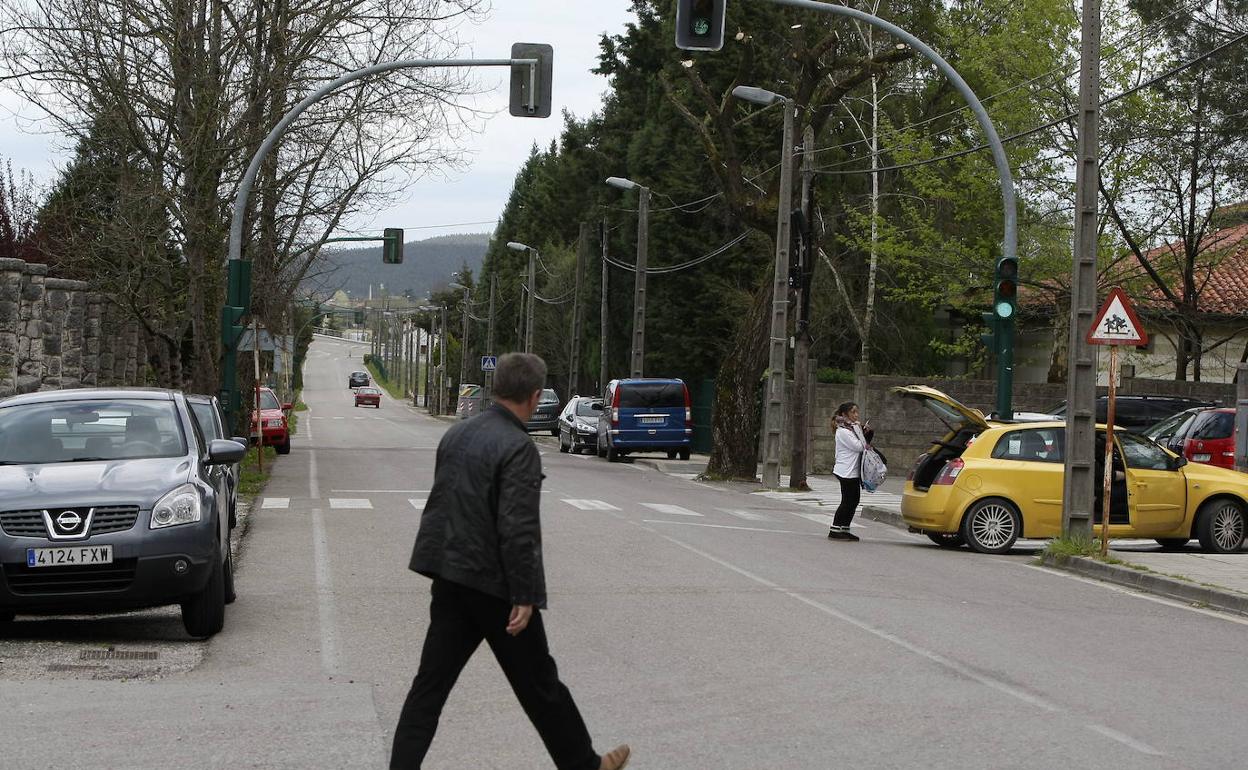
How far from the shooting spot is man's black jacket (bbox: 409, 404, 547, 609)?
5898mm

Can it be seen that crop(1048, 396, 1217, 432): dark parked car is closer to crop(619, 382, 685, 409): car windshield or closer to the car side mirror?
crop(619, 382, 685, 409): car windshield

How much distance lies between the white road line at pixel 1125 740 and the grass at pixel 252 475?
16280 millimetres

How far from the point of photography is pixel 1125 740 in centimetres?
764

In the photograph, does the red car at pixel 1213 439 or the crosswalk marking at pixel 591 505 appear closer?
the crosswalk marking at pixel 591 505

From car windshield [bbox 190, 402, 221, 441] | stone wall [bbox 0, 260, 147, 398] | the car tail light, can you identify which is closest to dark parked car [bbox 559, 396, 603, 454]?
stone wall [bbox 0, 260, 147, 398]

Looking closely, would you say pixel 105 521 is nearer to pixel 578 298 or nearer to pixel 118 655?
pixel 118 655

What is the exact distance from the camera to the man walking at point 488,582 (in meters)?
5.92

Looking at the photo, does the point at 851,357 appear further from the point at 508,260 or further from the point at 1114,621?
the point at 508,260

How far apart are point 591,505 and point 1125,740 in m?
15.5

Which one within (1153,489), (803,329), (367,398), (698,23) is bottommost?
(367,398)

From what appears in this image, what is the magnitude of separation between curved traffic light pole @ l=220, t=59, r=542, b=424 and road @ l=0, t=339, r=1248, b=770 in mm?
7352

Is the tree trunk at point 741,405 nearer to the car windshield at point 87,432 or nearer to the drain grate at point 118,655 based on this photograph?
the car windshield at point 87,432

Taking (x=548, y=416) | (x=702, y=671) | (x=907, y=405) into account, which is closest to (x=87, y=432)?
(x=702, y=671)

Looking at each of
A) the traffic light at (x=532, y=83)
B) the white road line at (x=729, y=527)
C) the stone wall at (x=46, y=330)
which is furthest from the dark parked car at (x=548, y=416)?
the white road line at (x=729, y=527)
